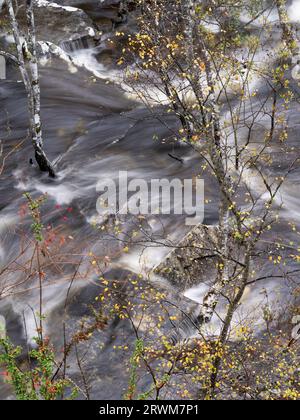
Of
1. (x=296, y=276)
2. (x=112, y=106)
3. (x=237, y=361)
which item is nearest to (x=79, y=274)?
(x=237, y=361)

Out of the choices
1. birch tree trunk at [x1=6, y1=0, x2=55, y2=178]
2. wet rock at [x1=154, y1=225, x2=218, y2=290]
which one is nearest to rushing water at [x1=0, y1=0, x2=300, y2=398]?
wet rock at [x1=154, y1=225, x2=218, y2=290]

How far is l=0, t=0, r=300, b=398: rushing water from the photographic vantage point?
1154 cm

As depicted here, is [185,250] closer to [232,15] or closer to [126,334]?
[126,334]

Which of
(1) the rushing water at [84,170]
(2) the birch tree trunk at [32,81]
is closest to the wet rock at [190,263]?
(1) the rushing water at [84,170]

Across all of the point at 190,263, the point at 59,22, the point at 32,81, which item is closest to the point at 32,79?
the point at 32,81

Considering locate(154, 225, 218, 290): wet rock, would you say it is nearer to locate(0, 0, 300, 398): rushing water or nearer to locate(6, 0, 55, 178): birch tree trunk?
locate(0, 0, 300, 398): rushing water

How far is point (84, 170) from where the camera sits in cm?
1648

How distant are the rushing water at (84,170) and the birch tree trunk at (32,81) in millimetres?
669

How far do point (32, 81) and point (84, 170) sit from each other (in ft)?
10.7

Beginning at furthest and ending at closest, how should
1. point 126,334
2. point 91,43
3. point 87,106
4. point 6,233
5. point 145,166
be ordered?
point 91,43, point 87,106, point 145,166, point 6,233, point 126,334

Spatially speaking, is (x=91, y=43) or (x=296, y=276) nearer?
(x=296, y=276)

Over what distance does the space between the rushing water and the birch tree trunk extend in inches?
26.3

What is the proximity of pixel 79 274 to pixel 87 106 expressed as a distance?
8.77 m

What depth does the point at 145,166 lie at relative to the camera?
1648 cm
